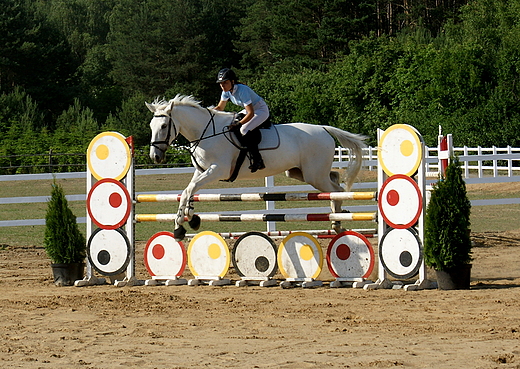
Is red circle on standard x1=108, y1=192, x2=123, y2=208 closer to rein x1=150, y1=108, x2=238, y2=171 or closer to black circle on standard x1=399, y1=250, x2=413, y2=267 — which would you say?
rein x1=150, y1=108, x2=238, y2=171

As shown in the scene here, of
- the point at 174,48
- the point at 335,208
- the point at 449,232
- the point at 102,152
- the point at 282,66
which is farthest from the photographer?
the point at 174,48

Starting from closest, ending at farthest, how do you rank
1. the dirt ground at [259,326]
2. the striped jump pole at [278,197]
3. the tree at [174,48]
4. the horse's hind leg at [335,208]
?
the dirt ground at [259,326], the striped jump pole at [278,197], the horse's hind leg at [335,208], the tree at [174,48]

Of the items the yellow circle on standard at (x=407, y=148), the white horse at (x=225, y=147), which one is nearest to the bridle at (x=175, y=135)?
the white horse at (x=225, y=147)

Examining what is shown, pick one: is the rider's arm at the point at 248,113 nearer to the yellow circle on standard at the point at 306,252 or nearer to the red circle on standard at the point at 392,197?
the yellow circle on standard at the point at 306,252

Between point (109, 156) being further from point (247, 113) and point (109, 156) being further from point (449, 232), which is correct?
point (449, 232)

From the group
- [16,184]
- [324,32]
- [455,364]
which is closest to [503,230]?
[455,364]

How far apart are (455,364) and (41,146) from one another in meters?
36.7

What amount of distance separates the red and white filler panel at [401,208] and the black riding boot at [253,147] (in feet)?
4.75

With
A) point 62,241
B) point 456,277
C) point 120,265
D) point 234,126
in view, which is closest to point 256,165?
point 234,126

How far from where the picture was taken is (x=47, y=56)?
54562 millimetres

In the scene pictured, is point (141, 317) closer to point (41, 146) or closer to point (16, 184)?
point (16, 184)

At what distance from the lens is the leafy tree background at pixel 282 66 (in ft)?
119

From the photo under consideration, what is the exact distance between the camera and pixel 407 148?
8070 millimetres

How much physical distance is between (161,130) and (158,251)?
4.90 feet
